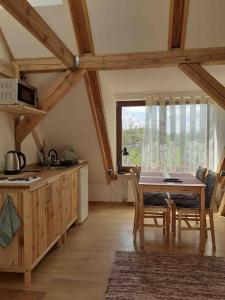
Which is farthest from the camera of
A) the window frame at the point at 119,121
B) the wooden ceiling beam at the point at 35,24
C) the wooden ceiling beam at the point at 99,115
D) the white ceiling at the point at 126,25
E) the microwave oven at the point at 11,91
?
the window frame at the point at 119,121

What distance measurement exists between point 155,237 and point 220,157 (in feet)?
6.40

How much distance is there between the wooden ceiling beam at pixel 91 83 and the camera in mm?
2823

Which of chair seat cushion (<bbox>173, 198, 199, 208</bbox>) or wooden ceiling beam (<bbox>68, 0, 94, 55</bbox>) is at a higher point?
wooden ceiling beam (<bbox>68, 0, 94, 55</bbox>)

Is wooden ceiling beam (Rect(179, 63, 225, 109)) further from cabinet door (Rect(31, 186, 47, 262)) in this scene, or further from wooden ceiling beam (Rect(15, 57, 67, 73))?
cabinet door (Rect(31, 186, 47, 262))

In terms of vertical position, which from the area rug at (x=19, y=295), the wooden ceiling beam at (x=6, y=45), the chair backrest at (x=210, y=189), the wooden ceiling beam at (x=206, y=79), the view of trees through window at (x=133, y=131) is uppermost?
the wooden ceiling beam at (x=6, y=45)

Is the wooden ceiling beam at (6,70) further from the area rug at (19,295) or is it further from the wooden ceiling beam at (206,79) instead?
the area rug at (19,295)

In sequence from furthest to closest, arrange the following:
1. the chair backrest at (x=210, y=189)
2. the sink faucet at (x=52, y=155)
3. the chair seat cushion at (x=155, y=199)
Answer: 1. the sink faucet at (x=52, y=155)
2. the chair seat cushion at (x=155, y=199)
3. the chair backrest at (x=210, y=189)

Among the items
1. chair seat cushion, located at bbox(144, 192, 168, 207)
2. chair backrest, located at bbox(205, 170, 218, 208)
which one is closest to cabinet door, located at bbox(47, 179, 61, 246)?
chair seat cushion, located at bbox(144, 192, 168, 207)

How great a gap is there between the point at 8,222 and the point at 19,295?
1.98 feet

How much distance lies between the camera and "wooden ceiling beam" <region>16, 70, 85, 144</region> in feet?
10.7

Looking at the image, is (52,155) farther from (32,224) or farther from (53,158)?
(32,224)

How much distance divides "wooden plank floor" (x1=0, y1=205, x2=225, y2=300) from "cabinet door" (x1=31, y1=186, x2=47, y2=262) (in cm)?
24

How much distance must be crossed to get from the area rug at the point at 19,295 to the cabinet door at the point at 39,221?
0.28 metres

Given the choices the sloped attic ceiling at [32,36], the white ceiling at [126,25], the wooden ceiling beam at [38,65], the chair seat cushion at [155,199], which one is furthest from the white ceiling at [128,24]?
the chair seat cushion at [155,199]
